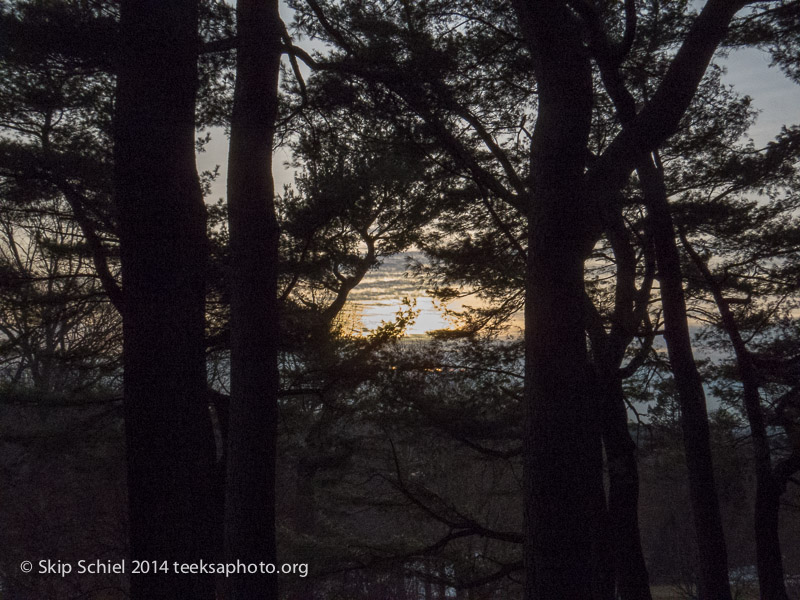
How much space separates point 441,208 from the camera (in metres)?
6.88

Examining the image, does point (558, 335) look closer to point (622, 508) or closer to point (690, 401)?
point (622, 508)

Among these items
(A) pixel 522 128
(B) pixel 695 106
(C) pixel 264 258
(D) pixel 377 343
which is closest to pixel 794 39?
(B) pixel 695 106

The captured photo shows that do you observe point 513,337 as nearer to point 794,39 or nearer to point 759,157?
point 759,157

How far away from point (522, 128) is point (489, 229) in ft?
3.93

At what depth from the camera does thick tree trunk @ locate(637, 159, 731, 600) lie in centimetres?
613

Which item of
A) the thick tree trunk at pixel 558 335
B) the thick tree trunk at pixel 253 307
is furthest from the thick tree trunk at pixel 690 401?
the thick tree trunk at pixel 253 307

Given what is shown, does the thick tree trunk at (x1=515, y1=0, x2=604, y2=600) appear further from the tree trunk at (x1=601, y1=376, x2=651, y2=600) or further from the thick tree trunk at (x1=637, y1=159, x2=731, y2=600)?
the thick tree trunk at (x1=637, y1=159, x2=731, y2=600)

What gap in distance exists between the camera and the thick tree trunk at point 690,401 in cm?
613

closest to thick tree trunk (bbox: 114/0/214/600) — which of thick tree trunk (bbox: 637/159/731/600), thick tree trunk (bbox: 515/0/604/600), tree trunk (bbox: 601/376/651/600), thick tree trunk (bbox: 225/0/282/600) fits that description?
thick tree trunk (bbox: 225/0/282/600)

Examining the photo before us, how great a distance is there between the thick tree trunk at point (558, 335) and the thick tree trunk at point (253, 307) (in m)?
1.69

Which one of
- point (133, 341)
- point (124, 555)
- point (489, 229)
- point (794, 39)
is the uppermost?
point (794, 39)

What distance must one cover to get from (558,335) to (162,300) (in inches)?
76.4

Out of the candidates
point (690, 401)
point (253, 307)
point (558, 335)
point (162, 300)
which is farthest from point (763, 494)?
point (162, 300)

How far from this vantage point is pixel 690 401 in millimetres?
6309
